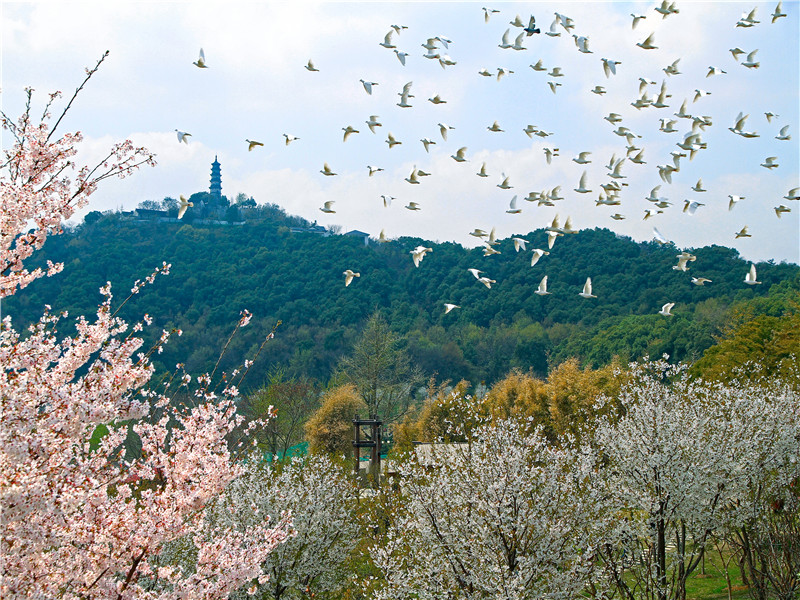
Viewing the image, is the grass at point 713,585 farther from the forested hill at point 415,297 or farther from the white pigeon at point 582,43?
the forested hill at point 415,297

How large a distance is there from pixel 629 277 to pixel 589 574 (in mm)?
46062

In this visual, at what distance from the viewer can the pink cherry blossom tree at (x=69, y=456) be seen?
3943 millimetres

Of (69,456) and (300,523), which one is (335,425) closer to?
(300,523)

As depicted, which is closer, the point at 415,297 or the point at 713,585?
the point at 713,585

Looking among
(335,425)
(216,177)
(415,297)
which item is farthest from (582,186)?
(216,177)

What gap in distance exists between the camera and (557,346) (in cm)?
4856

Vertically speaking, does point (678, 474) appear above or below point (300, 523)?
above

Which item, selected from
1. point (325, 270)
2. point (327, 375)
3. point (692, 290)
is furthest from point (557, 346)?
point (325, 270)

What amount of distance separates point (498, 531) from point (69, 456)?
637cm

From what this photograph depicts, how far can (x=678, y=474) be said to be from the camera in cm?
1083

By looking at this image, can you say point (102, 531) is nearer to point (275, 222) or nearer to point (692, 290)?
point (692, 290)

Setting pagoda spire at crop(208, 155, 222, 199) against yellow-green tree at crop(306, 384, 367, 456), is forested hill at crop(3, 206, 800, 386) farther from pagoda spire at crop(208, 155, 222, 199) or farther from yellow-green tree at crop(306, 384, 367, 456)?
pagoda spire at crop(208, 155, 222, 199)

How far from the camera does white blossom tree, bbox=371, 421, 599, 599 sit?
9.08 meters

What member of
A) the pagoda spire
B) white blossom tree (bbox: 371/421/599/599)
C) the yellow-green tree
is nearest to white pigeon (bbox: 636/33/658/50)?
white blossom tree (bbox: 371/421/599/599)
